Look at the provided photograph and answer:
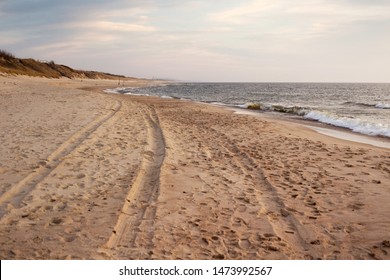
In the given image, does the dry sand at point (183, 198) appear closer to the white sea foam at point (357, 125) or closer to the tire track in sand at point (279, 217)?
the tire track in sand at point (279, 217)

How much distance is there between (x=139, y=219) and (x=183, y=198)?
3.65 ft

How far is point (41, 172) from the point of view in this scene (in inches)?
265

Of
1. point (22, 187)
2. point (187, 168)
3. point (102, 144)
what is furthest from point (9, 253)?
point (102, 144)

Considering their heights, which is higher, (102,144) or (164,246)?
(102,144)

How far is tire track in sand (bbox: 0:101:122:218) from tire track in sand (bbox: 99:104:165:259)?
182 centimetres

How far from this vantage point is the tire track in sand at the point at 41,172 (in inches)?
213

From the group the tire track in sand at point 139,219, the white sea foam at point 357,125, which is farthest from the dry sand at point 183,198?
the white sea foam at point 357,125

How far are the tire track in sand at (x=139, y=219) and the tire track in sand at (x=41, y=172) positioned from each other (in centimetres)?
182

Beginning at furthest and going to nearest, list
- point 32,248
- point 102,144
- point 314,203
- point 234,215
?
point 102,144, point 314,203, point 234,215, point 32,248

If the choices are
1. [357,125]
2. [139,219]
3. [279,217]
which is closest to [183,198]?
[139,219]

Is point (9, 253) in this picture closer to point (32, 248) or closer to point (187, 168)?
point (32, 248)
